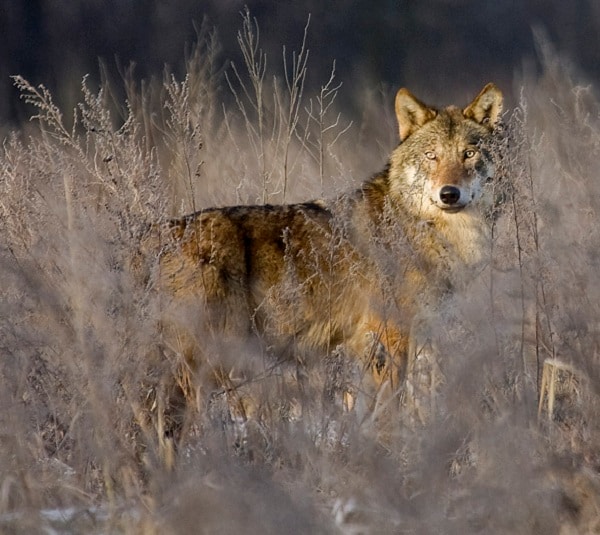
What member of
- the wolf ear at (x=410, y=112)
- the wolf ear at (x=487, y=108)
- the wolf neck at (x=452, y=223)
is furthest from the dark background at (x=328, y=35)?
the wolf neck at (x=452, y=223)

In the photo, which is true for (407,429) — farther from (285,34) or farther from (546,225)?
(285,34)

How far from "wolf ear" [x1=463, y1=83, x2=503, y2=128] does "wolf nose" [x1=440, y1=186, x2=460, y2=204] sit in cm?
50

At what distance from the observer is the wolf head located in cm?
534

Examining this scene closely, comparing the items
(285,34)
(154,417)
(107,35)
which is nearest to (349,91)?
(285,34)

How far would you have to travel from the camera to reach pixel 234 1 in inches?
915

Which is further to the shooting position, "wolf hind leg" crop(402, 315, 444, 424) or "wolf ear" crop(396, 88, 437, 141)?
"wolf ear" crop(396, 88, 437, 141)

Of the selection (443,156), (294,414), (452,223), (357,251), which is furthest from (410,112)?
(294,414)

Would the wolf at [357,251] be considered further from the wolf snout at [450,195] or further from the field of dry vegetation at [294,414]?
the field of dry vegetation at [294,414]

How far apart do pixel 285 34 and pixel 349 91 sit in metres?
5.32

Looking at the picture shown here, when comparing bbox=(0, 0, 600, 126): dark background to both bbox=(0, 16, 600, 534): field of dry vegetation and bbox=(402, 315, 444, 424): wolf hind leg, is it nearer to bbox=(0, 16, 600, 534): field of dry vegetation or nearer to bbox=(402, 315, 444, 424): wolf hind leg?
bbox=(402, 315, 444, 424): wolf hind leg

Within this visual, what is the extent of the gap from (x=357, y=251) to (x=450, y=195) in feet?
1.87

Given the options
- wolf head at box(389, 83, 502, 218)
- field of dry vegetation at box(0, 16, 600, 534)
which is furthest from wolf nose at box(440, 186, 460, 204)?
field of dry vegetation at box(0, 16, 600, 534)

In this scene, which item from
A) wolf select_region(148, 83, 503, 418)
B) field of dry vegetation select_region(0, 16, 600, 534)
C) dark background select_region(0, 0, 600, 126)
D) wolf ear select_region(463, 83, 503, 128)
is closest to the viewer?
field of dry vegetation select_region(0, 16, 600, 534)

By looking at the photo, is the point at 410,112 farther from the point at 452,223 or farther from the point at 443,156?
the point at 452,223
